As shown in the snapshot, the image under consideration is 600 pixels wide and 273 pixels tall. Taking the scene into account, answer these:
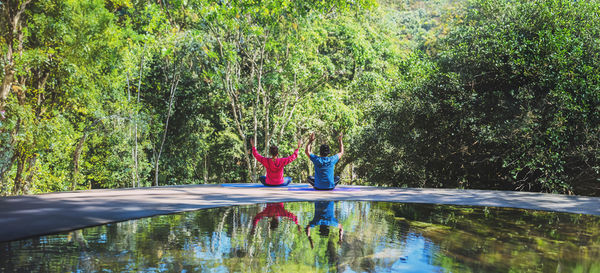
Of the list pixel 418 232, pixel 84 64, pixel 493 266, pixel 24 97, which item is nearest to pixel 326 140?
pixel 84 64

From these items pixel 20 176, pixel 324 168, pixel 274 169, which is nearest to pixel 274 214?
pixel 324 168

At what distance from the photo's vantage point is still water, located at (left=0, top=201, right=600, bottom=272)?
245 centimetres

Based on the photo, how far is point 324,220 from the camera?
414 centimetres

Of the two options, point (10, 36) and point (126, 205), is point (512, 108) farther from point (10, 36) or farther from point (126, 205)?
point (10, 36)

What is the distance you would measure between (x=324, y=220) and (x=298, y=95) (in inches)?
448

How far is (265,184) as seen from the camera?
8414mm

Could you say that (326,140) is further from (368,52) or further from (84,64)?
(84,64)

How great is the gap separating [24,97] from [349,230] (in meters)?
10.7

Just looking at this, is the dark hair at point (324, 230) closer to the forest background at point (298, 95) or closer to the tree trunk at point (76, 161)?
the forest background at point (298, 95)

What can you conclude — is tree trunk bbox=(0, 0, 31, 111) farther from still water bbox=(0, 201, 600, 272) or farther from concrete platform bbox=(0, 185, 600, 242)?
still water bbox=(0, 201, 600, 272)

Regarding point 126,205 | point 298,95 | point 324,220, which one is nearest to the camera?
point 324,220

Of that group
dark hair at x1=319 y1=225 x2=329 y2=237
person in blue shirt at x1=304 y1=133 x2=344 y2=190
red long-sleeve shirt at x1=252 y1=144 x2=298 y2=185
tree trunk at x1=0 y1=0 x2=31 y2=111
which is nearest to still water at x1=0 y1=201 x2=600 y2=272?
dark hair at x1=319 y1=225 x2=329 y2=237

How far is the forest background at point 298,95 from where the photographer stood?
842 cm

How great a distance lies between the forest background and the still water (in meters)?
4.42
